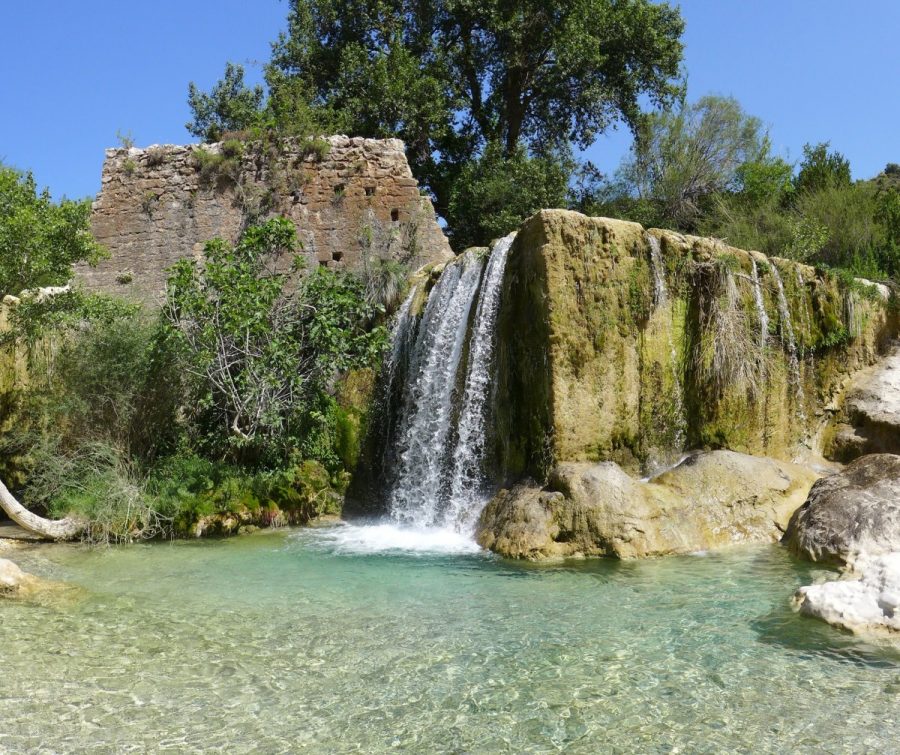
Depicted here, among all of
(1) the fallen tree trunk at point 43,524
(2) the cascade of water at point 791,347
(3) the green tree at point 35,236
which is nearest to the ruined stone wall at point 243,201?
(3) the green tree at point 35,236

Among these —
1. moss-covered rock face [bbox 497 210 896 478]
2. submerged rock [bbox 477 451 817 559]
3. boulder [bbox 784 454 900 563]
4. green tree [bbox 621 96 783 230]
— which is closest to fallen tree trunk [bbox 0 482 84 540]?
submerged rock [bbox 477 451 817 559]

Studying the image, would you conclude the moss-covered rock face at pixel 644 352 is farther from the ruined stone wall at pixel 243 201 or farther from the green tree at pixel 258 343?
the ruined stone wall at pixel 243 201

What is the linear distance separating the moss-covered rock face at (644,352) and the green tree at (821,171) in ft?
25.0

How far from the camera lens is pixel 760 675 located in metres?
4.53

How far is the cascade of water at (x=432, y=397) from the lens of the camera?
9.98 m

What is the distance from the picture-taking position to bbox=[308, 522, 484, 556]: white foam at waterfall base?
329 inches

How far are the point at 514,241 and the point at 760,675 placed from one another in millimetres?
6367

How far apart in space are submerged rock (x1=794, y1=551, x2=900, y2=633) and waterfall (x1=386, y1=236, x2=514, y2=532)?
432cm

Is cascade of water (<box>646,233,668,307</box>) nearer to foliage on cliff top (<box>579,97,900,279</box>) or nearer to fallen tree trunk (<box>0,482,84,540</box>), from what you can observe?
foliage on cliff top (<box>579,97,900,279</box>)

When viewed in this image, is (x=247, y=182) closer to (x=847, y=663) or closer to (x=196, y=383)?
(x=196, y=383)

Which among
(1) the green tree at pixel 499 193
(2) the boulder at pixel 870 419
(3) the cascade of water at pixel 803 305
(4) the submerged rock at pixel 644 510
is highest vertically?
(1) the green tree at pixel 499 193

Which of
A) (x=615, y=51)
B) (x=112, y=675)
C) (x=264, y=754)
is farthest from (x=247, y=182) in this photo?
(x=264, y=754)

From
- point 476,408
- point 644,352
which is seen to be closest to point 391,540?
point 476,408

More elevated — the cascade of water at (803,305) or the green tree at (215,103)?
the green tree at (215,103)
